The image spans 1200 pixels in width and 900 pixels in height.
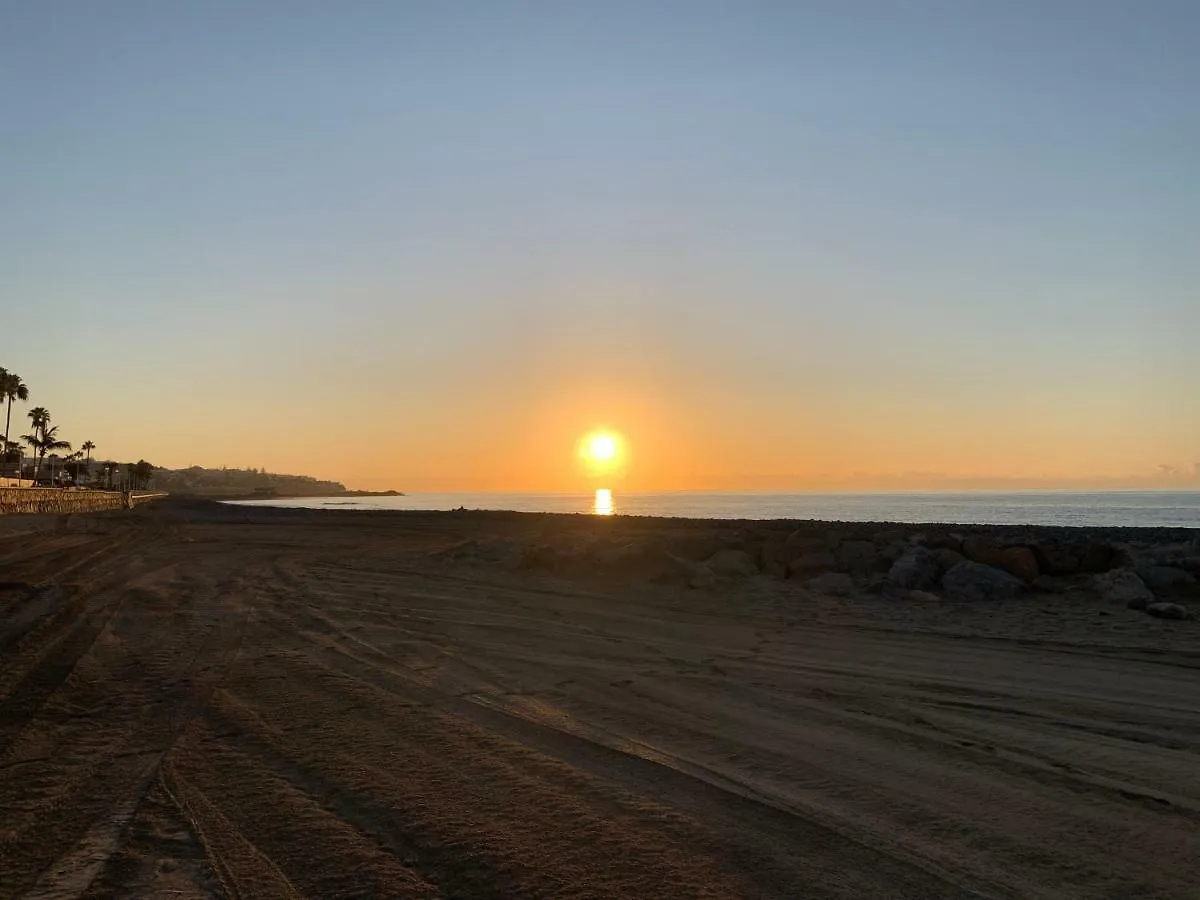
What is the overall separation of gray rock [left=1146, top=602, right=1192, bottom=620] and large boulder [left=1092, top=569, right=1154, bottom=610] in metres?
0.34

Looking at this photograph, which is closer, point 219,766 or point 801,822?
point 801,822

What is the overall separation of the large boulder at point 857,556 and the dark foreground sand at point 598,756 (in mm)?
4152

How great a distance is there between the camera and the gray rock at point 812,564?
15.2 m

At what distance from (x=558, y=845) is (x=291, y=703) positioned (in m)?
3.41

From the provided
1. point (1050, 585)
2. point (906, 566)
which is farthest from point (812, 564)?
point (1050, 585)

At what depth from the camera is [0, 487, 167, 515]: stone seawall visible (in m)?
45.7

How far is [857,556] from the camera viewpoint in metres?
15.7

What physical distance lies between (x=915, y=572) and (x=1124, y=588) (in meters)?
2.84

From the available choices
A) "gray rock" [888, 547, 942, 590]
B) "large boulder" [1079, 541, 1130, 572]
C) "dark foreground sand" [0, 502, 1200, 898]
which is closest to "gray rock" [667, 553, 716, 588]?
"gray rock" [888, 547, 942, 590]

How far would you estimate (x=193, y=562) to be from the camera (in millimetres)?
19891

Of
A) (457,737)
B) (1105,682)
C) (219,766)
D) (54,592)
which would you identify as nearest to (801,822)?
(457,737)

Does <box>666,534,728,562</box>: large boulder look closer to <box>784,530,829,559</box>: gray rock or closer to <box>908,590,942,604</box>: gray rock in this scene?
<box>784,530,829,559</box>: gray rock

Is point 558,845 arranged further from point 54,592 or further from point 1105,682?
point 54,592

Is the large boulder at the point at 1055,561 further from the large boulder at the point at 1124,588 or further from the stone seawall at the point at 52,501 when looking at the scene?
the stone seawall at the point at 52,501
